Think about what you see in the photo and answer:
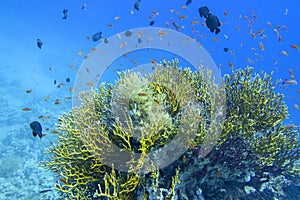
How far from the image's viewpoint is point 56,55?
59969 millimetres

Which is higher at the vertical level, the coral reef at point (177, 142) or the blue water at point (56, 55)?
the blue water at point (56, 55)

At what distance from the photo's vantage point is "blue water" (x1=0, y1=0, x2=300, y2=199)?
42.3 ft

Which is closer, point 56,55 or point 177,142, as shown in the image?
point 177,142

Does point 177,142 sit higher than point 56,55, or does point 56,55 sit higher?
point 56,55

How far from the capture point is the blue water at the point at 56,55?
1290 centimetres

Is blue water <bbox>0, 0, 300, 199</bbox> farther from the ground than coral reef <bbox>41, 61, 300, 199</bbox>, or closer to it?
farther from the ground

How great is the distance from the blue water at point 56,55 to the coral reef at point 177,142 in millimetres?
2657

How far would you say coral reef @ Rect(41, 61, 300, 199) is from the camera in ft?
13.7

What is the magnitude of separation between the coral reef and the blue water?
266cm

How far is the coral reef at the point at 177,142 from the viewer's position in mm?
4176

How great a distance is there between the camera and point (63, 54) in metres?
63.8

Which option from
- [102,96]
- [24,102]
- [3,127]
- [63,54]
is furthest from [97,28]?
[102,96]

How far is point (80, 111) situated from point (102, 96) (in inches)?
23.3

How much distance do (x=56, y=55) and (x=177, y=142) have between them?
60.9 m
